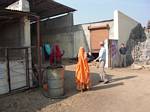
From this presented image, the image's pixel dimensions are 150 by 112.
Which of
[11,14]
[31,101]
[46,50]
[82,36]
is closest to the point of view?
[31,101]

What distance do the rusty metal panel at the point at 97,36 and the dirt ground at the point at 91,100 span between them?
957 cm

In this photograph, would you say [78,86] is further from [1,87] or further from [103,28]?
[103,28]

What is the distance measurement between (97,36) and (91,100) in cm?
1249

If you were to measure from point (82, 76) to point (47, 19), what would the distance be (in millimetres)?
16639

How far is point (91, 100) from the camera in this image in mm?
9578

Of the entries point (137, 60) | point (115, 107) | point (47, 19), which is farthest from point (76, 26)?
point (115, 107)

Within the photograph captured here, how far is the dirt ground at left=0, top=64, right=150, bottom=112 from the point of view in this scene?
8.67m

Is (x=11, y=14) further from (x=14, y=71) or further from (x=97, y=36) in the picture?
(x=97, y=36)

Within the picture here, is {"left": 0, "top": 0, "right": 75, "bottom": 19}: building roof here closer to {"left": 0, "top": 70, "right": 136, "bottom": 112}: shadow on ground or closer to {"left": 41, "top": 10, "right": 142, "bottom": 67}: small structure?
{"left": 41, "top": 10, "right": 142, "bottom": 67}: small structure

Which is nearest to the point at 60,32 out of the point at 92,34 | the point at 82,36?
the point at 82,36

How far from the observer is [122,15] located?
803 inches

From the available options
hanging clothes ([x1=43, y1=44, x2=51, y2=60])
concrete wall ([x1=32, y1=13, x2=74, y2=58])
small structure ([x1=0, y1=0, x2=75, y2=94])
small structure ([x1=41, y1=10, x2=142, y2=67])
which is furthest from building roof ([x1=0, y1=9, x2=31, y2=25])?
concrete wall ([x1=32, y1=13, x2=74, y2=58])

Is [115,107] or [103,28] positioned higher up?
[103,28]

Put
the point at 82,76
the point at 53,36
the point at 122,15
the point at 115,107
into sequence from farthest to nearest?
the point at 53,36 < the point at 122,15 < the point at 82,76 < the point at 115,107
